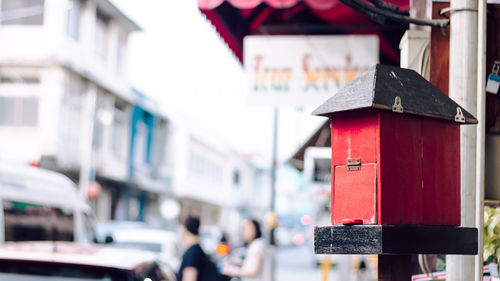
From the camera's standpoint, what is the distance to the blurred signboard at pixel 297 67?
303 inches

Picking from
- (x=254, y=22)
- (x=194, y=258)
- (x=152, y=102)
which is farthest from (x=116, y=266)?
(x=152, y=102)

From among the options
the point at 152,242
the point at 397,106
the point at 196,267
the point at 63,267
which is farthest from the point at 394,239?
the point at 152,242

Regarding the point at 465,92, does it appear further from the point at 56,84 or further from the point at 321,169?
the point at 56,84

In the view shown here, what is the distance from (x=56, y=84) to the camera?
30.9 metres

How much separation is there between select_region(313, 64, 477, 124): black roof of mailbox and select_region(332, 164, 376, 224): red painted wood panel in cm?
29

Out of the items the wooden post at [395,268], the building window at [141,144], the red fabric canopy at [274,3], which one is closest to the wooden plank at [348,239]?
the wooden post at [395,268]

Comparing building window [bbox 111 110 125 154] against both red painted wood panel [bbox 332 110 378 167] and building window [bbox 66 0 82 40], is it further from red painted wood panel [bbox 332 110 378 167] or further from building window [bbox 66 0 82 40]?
red painted wood panel [bbox 332 110 378 167]

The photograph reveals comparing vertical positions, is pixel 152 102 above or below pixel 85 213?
above

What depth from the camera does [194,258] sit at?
6.94 metres

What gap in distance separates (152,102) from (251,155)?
43.0 meters

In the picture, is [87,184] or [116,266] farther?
[87,184]

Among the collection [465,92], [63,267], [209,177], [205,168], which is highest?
[205,168]

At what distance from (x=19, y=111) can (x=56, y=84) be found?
2.07 m

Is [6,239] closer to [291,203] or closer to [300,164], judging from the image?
[300,164]
